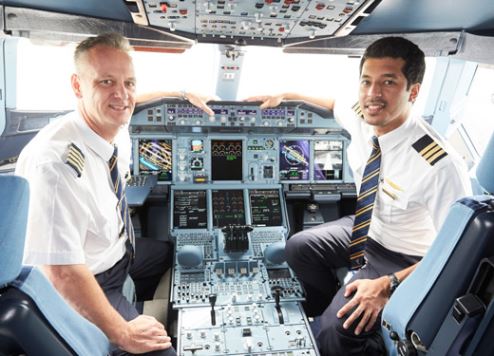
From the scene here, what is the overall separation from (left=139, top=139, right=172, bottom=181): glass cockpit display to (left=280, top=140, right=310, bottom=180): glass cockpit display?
3.25 feet

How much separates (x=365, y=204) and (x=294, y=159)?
4.40 ft

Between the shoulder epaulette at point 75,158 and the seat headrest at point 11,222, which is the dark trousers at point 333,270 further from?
the seat headrest at point 11,222

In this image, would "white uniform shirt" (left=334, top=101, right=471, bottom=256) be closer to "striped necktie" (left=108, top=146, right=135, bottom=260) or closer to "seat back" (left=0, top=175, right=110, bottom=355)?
"striped necktie" (left=108, top=146, right=135, bottom=260)

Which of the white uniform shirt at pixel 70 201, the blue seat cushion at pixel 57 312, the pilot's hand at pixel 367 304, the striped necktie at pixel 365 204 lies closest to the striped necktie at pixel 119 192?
the white uniform shirt at pixel 70 201

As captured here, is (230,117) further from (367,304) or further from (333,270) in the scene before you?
(367,304)

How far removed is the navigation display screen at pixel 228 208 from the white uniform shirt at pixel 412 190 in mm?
1276

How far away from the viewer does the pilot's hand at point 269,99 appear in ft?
10.2

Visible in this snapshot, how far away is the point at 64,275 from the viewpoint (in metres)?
1.55

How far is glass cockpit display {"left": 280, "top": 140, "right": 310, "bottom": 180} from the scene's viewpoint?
3.51 meters

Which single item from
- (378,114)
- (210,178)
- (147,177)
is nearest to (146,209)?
(147,177)

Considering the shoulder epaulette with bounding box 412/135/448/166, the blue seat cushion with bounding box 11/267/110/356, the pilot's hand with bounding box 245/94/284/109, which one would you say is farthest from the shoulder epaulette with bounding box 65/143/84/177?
the pilot's hand with bounding box 245/94/284/109

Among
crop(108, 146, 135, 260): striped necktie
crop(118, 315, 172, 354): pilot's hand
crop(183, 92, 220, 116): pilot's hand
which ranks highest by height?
crop(183, 92, 220, 116): pilot's hand

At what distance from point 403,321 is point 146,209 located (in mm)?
2599

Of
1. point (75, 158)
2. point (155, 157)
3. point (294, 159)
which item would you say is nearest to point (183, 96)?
point (155, 157)
